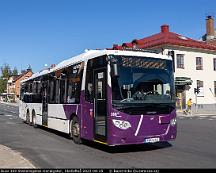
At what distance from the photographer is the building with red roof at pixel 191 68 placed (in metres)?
46.0

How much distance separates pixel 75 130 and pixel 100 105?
106 inches

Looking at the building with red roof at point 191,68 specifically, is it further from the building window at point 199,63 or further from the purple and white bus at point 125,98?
the purple and white bus at point 125,98

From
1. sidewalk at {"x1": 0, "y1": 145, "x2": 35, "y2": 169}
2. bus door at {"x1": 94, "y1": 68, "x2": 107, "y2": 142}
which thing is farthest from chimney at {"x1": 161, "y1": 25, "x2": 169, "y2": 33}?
sidewalk at {"x1": 0, "y1": 145, "x2": 35, "y2": 169}

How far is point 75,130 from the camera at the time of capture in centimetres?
1345

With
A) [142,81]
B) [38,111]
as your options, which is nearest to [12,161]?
[142,81]

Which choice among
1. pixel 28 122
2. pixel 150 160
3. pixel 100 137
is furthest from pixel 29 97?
pixel 150 160

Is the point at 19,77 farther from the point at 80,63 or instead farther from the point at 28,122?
the point at 80,63

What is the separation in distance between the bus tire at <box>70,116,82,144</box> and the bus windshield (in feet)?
10.2

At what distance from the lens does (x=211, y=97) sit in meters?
49.8

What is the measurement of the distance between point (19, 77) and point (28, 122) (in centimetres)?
12393

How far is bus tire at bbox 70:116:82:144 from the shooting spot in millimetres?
13164

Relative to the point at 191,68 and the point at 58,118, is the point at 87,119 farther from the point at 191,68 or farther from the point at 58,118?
the point at 191,68

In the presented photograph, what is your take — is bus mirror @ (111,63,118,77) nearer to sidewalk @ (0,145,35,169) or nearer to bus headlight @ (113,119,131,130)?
bus headlight @ (113,119,131,130)

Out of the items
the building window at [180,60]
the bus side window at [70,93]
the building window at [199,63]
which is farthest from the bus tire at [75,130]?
the building window at [199,63]
